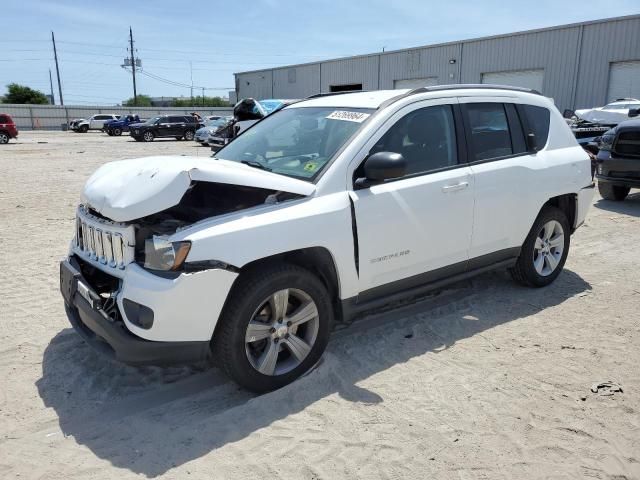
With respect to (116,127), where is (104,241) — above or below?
above

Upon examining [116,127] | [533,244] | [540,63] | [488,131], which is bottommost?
[533,244]

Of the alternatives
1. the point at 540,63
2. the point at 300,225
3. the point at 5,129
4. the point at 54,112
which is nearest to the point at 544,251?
the point at 300,225

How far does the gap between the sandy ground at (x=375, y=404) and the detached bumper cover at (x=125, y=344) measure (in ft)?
1.29

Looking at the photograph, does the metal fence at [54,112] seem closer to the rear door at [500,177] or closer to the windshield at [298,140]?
the windshield at [298,140]

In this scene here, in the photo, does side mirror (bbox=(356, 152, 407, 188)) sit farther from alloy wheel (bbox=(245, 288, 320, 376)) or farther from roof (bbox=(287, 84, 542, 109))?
alloy wheel (bbox=(245, 288, 320, 376))

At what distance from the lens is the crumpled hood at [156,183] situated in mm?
3068

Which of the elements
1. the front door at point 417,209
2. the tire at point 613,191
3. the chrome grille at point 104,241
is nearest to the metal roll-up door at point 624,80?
the tire at point 613,191

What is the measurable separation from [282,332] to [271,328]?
10 centimetres

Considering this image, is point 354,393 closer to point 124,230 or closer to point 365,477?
point 365,477

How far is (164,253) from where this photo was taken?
301 cm

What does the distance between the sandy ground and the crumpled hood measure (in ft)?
4.01

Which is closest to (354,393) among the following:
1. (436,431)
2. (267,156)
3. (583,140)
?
(436,431)

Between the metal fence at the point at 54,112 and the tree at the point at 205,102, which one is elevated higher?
the tree at the point at 205,102

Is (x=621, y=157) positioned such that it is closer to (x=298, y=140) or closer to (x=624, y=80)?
(x=298, y=140)
